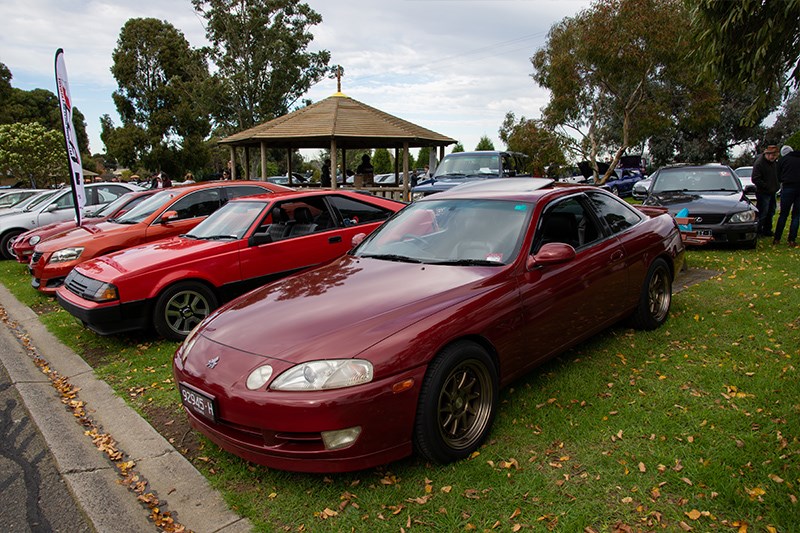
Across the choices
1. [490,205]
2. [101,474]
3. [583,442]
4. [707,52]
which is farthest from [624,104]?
[101,474]

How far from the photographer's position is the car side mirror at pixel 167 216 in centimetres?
735

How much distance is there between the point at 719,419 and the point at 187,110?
39.9 meters

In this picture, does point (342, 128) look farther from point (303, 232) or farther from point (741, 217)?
point (741, 217)

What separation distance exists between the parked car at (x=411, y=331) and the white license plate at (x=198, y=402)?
0.01 meters

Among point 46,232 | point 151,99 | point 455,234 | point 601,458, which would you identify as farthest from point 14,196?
point 151,99

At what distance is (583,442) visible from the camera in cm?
320

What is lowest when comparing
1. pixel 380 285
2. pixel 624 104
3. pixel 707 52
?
pixel 380 285

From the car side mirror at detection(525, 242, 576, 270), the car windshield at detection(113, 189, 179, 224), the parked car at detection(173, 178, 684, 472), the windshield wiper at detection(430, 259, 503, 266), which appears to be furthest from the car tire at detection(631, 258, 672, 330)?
the car windshield at detection(113, 189, 179, 224)

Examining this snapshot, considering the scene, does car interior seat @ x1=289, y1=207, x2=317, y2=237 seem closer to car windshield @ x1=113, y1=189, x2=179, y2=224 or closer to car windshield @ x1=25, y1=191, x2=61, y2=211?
car windshield @ x1=113, y1=189, x2=179, y2=224

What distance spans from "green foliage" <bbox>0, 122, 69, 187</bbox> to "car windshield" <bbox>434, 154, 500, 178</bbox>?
2849 cm

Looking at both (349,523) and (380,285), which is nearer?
(349,523)

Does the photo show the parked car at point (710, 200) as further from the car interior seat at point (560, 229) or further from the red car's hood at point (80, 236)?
the red car's hood at point (80, 236)

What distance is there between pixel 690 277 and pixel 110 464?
23.1 ft

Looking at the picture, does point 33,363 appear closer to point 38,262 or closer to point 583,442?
point 38,262
